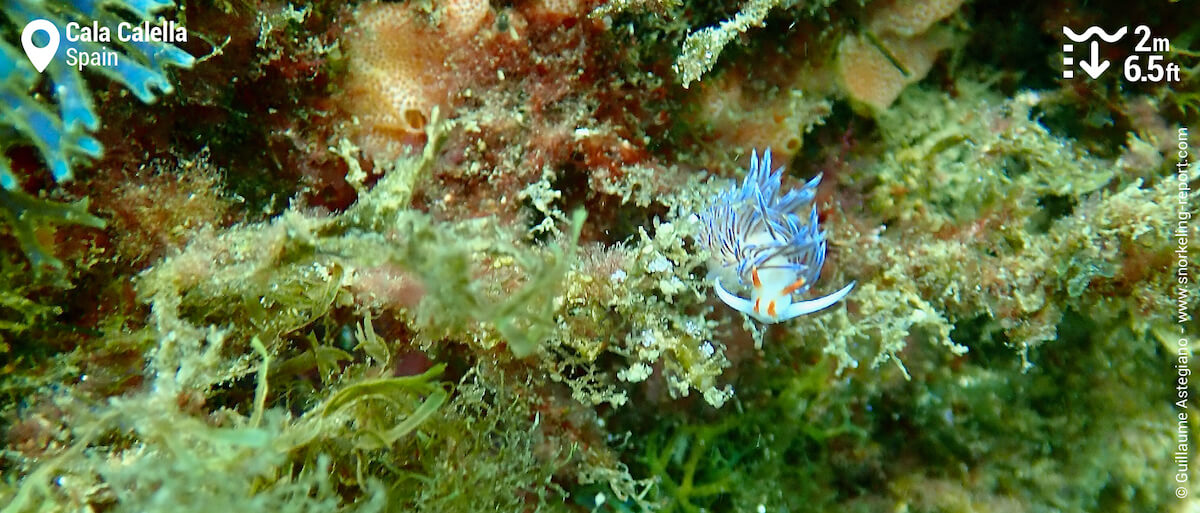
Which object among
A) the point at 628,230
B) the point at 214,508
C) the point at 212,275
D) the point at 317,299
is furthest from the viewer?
the point at 628,230

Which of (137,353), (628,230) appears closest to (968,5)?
(628,230)

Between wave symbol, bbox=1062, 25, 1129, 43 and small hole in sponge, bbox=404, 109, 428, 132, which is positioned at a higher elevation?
small hole in sponge, bbox=404, 109, 428, 132

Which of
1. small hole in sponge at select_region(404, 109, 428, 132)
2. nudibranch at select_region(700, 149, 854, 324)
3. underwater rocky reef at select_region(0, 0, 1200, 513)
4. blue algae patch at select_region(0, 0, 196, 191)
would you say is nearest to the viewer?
blue algae patch at select_region(0, 0, 196, 191)

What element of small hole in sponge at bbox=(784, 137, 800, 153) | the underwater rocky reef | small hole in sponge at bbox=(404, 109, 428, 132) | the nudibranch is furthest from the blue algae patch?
small hole in sponge at bbox=(784, 137, 800, 153)

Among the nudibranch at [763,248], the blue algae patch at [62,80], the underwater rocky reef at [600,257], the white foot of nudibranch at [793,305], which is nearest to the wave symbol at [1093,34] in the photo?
the underwater rocky reef at [600,257]

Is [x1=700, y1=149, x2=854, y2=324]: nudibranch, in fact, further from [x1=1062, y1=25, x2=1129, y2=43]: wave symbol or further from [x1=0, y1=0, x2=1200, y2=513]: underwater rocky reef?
[x1=1062, y1=25, x2=1129, y2=43]: wave symbol

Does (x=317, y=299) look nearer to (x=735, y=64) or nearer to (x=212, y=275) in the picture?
(x=212, y=275)

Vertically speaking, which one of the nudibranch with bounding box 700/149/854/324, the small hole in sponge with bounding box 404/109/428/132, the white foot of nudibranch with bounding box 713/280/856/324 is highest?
the small hole in sponge with bounding box 404/109/428/132
